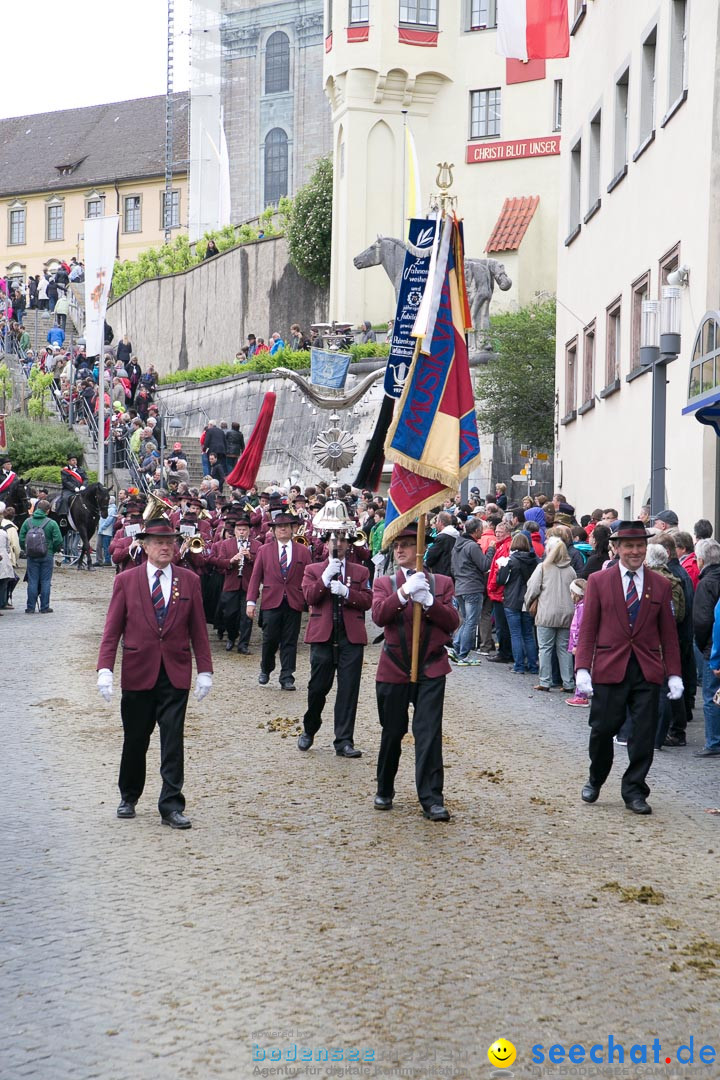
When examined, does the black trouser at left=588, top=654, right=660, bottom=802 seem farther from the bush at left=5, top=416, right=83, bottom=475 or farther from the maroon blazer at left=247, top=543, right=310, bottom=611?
the bush at left=5, top=416, right=83, bottom=475

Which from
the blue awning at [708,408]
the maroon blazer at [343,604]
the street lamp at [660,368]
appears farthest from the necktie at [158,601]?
the street lamp at [660,368]

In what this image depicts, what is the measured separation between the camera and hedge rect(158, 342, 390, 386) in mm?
41531

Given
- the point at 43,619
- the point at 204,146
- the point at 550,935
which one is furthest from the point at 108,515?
the point at 204,146

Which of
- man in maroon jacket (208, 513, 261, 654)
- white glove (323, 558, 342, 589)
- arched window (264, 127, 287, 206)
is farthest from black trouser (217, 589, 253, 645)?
arched window (264, 127, 287, 206)

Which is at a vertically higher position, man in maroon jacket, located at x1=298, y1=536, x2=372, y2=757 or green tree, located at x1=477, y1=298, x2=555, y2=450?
green tree, located at x1=477, y1=298, x2=555, y2=450

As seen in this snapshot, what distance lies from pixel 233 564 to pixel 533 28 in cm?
1476

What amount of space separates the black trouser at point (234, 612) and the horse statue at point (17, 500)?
11411 mm

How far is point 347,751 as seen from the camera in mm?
12367

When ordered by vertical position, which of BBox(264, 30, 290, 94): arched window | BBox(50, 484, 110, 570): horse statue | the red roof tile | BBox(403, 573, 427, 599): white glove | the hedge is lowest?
BBox(403, 573, 427, 599): white glove

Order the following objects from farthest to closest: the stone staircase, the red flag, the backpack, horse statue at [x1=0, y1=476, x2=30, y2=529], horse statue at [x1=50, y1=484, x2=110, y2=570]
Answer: the stone staircase < horse statue at [x1=50, y1=484, x2=110, y2=570] < horse statue at [x1=0, y1=476, x2=30, y2=529] < the red flag < the backpack

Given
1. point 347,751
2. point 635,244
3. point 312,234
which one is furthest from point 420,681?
point 312,234

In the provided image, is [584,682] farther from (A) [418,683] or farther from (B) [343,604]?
(B) [343,604]

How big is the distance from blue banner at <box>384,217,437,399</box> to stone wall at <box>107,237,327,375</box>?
30335mm

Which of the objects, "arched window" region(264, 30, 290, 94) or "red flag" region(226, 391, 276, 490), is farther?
"arched window" region(264, 30, 290, 94)
